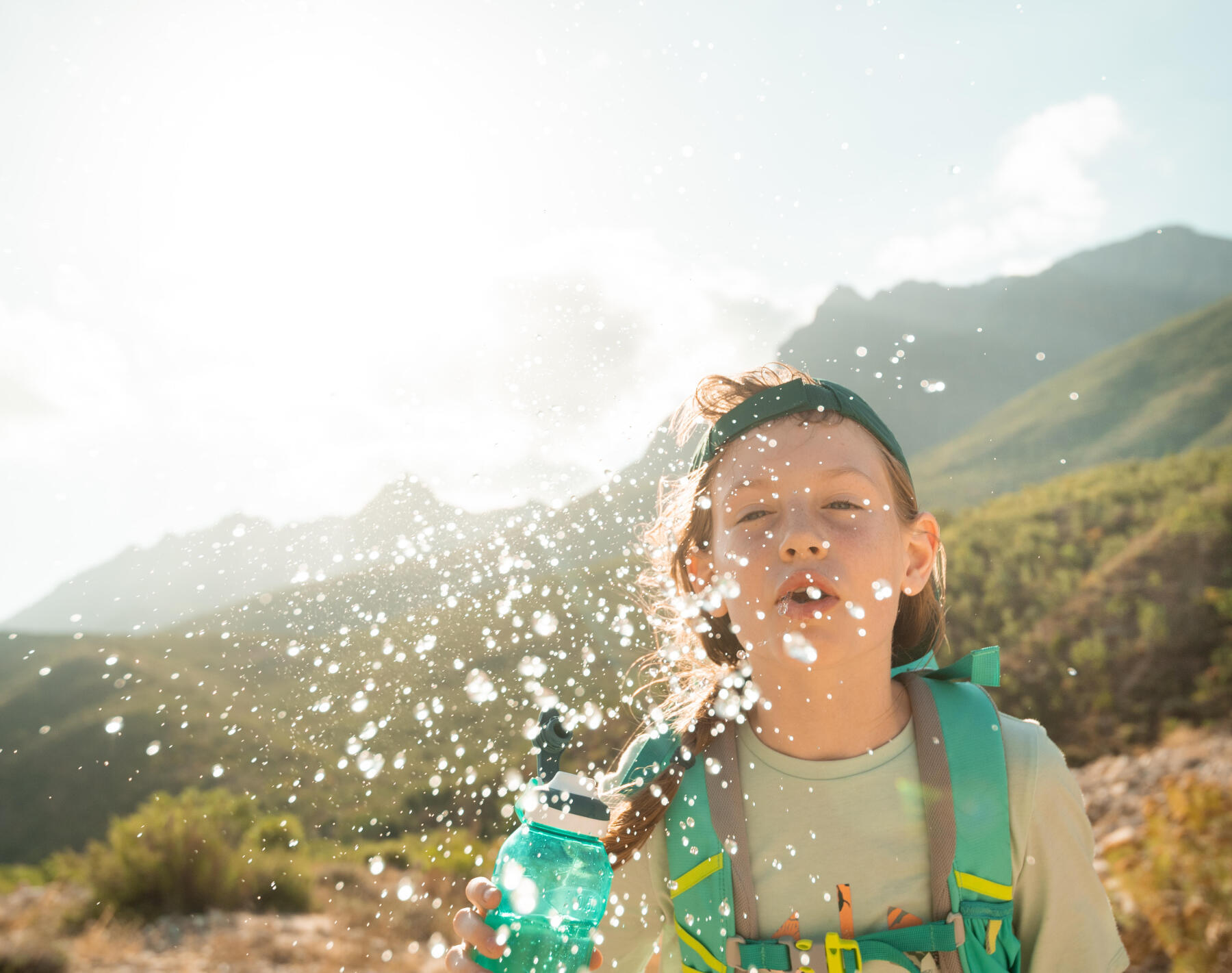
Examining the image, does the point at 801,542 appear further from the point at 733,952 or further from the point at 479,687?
the point at 479,687

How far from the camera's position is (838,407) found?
247cm

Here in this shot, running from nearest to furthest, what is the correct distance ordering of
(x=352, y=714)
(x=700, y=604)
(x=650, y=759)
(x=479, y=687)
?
(x=650, y=759), (x=700, y=604), (x=479, y=687), (x=352, y=714)

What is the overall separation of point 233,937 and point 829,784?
5906 millimetres

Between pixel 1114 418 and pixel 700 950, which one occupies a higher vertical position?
pixel 1114 418

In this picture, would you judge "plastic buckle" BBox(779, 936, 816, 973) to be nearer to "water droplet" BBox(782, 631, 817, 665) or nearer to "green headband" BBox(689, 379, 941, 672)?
"water droplet" BBox(782, 631, 817, 665)

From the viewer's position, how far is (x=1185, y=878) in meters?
4.22

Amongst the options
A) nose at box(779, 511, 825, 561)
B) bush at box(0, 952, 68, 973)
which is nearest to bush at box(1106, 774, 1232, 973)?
nose at box(779, 511, 825, 561)

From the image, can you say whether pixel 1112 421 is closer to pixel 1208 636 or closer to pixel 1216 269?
pixel 1208 636

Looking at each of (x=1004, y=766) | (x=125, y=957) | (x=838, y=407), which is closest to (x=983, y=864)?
(x=1004, y=766)

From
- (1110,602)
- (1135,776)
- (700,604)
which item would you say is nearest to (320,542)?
(700,604)

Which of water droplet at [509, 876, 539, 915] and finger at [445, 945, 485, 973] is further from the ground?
water droplet at [509, 876, 539, 915]

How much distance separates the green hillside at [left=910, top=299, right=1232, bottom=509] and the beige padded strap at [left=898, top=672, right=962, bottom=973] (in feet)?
117

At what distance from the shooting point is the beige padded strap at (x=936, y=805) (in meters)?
1.91

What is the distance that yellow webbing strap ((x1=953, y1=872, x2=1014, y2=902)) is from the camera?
1900mm
